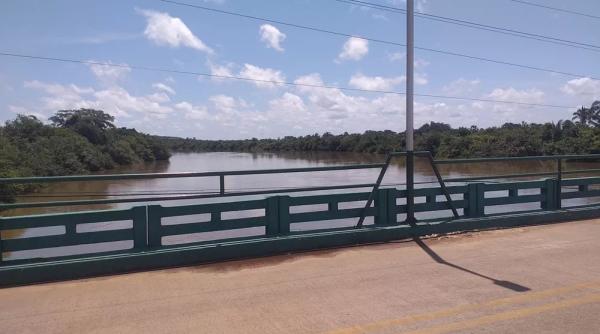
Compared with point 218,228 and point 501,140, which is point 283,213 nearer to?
point 218,228

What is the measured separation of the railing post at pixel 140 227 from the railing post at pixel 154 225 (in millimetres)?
50

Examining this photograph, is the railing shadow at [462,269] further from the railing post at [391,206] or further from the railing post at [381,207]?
the railing post at [381,207]

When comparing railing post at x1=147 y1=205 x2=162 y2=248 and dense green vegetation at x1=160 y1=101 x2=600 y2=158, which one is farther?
dense green vegetation at x1=160 y1=101 x2=600 y2=158

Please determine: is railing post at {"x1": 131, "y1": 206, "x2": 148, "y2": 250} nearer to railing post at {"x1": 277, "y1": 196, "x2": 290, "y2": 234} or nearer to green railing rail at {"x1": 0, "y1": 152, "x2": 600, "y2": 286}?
green railing rail at {"x1": 0, "y1": 152, "x2": 600, "y2": 286}

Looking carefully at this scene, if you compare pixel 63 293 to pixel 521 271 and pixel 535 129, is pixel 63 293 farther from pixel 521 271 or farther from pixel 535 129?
pixel 535 129

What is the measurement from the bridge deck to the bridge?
2 centimetres

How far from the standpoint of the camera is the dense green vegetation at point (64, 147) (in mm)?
41625

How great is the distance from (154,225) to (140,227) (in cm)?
18

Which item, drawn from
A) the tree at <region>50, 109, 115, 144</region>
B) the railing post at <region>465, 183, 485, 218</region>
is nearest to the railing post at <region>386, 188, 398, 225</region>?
the railing post at <region>465, 183, 485, 218</region>

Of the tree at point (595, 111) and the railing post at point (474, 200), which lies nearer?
the railing post at point (474, 200)

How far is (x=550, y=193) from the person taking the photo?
9812mm

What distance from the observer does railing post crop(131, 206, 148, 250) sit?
6.36 meters

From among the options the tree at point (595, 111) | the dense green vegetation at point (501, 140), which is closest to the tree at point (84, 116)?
the dense green vegetation at point (501, 140)

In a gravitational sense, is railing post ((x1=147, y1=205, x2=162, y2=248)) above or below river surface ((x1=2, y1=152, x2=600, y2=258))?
above
